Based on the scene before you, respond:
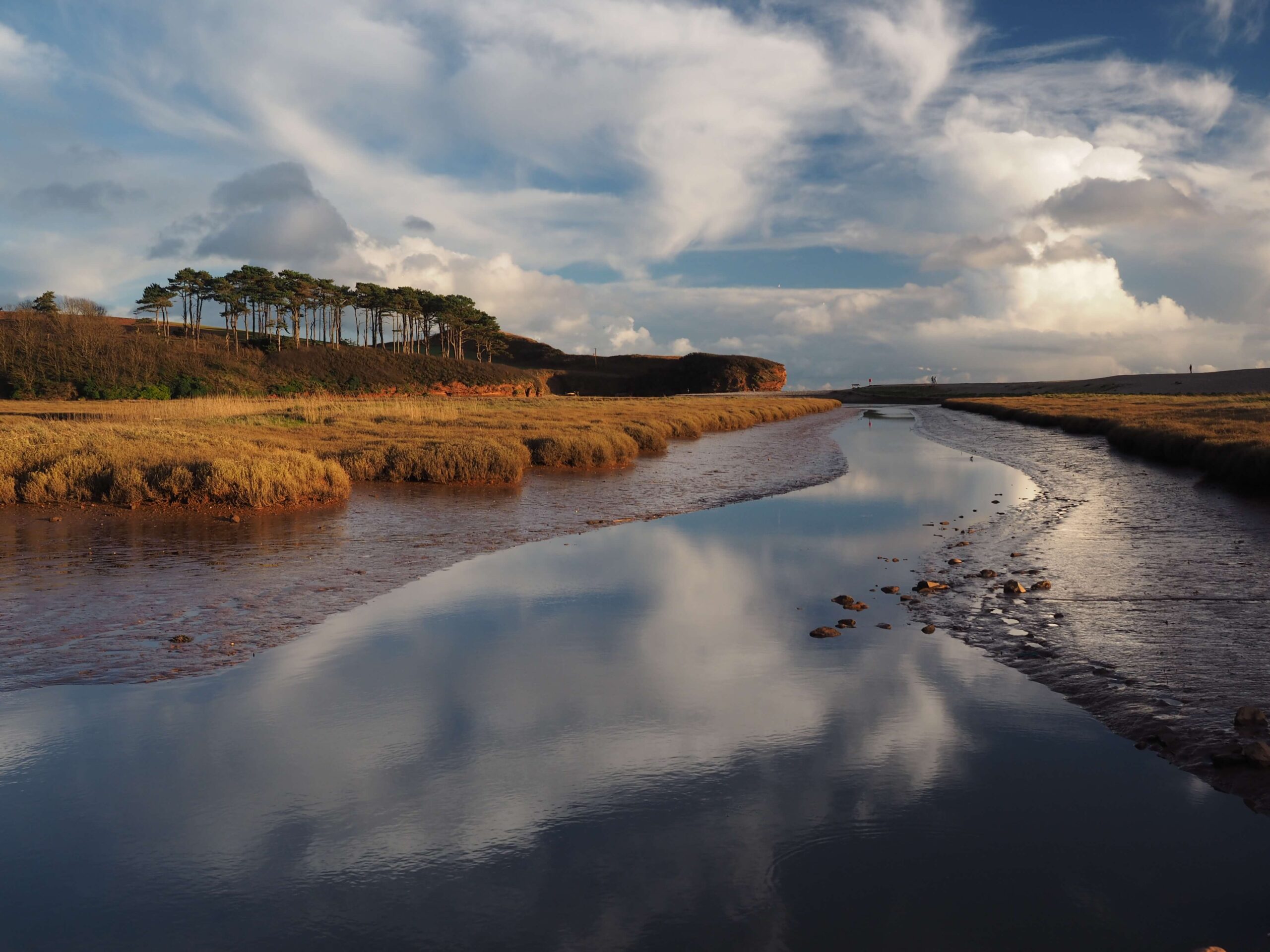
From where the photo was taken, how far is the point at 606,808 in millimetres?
5523

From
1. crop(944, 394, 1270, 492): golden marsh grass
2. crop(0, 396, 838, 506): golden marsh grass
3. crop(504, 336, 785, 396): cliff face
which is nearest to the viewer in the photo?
crop(0, 396, 838, 506): golden marsh grass

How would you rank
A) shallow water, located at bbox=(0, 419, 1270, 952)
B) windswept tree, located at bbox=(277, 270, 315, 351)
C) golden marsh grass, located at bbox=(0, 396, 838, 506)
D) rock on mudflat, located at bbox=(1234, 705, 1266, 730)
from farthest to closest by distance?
windswept tree, located at bbox=(277, 270, 315, 351), golden marsh grass, located at bbox=(0, 396, 838, 506), rock on mudflat, located at bbox=(1234, 705, 1266, 730), shallow water, located at bbox=(0, 419, 1270, 952)

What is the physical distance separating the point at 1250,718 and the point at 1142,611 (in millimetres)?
3555

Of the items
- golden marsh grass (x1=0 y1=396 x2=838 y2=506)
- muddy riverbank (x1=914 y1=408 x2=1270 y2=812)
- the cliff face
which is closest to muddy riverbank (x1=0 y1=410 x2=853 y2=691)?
golden marsh grass (x1=0 y1=396 x2=838 y2=506)

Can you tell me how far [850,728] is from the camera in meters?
6.79

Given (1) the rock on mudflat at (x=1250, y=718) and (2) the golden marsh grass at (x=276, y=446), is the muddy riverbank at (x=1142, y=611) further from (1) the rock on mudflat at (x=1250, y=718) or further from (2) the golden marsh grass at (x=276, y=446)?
(2) the golden marsh grass at (x=276, y=446)

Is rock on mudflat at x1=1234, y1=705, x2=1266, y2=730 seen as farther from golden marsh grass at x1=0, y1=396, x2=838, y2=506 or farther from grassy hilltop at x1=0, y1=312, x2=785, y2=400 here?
grassy hilltop at x1=0, y1=312, x2=785, y2=400

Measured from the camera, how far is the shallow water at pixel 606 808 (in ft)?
14.6

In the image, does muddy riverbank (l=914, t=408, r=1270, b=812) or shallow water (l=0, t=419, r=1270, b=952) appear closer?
shallow water (l=0, t=419, r=1270, b=952)

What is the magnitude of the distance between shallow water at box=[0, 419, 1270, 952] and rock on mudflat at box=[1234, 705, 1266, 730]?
91 centimetres

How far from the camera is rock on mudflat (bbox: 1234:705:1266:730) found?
641 cm

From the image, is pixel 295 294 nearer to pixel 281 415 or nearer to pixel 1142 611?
pixel 281 415

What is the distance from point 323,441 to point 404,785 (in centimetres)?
2402

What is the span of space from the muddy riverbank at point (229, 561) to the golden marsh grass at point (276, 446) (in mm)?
817
